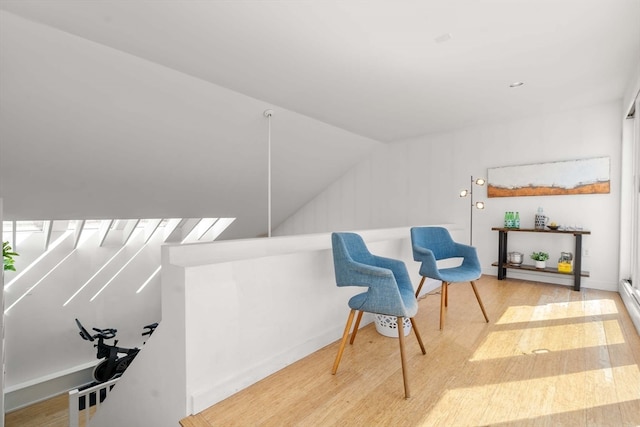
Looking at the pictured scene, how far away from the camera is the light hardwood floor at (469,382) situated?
1532mm

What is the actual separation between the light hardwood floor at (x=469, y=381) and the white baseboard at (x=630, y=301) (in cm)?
8

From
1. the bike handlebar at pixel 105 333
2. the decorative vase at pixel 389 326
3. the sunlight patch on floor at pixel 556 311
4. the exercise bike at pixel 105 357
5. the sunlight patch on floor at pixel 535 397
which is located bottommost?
the exercise bike at pixel 105 357

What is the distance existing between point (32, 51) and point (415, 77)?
3.32 metres

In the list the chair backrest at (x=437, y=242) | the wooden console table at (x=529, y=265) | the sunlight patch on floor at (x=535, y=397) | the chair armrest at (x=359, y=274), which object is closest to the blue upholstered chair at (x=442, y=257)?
the chair backrest at (x=437, y=242)

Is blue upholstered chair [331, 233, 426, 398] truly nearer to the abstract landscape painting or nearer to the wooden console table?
the wooden console table

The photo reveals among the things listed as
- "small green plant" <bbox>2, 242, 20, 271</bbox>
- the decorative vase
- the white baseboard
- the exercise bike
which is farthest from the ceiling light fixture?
"small green plant" <bbox>2, 242, 20, 271</bbox>

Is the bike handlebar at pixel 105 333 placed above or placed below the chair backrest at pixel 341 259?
below

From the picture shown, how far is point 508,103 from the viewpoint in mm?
3967

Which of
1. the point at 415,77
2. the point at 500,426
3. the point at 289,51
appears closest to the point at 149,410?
the point at 500,426

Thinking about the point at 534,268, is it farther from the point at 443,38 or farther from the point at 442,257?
the point at 443,38

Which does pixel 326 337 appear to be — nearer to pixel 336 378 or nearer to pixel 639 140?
pixel 336 378

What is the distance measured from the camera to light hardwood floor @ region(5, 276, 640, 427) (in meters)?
1.53

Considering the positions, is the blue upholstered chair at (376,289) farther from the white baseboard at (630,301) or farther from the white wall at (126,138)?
the white wall at (126,138)

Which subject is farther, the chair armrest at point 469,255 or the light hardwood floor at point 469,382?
the chair armrest at point 469,255
